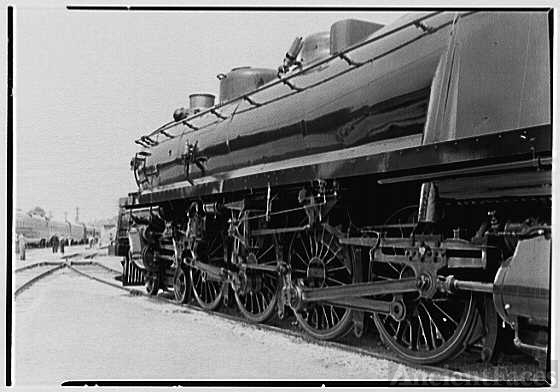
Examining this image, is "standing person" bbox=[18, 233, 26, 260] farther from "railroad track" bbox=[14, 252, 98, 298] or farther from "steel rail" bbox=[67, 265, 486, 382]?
"steel rail" bbox=[67, 265, 486, 382]

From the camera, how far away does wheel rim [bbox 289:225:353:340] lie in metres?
5.96

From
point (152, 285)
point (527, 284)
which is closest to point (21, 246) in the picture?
point (527, 284)

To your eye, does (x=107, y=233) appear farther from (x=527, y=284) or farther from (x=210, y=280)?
(x=527, y=284)

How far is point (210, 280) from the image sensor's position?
8.64 metres

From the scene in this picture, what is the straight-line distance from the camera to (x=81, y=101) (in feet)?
20.2

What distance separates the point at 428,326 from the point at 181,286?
4.93 meters

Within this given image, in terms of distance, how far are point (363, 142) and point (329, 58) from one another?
1.21 meters

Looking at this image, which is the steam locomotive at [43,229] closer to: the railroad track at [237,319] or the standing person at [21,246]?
the standing person at [21,246]

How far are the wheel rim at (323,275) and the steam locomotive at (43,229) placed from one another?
7.99 ft

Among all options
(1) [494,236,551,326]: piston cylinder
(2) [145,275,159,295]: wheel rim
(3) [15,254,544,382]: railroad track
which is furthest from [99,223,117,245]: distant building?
(1) [494,236,551,326]: piston cylinder

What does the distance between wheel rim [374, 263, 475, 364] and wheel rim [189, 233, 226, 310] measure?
338 centimetres

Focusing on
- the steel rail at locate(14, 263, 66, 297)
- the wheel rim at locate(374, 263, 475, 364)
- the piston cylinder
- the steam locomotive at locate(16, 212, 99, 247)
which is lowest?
the wheel rim at locate(374, 263, 475, 364)

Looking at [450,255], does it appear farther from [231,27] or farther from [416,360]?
[231,27]

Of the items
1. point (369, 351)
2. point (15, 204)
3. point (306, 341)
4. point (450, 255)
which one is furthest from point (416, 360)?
point (15, 204)
